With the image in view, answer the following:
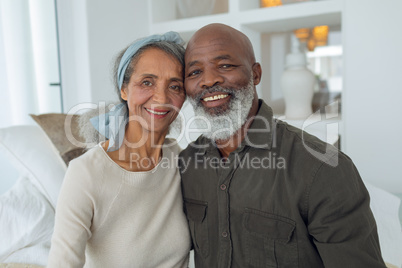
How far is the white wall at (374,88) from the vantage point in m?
1.67

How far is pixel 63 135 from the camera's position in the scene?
1.58 metres

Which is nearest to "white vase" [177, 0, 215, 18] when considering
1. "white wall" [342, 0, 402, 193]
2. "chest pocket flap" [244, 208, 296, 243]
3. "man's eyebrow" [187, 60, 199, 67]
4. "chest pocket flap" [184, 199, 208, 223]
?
"white wall" [342, 0, 402, 193]

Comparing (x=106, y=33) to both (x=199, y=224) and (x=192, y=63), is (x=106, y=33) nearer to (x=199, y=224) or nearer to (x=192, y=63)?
(x=192, y=63)

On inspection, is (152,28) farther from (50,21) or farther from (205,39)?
(205,39)

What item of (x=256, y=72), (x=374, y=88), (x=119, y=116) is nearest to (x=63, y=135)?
(x=119, y=116)

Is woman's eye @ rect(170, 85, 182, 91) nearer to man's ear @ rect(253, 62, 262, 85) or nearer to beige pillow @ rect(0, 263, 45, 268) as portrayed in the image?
man's ear @ rect(253, 62, 262, 85)

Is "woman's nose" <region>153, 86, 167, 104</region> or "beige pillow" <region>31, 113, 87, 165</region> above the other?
"woman's nose" <region>153, 86, 167, 104</region>

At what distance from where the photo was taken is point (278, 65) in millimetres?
2596

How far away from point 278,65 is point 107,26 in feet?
3.92

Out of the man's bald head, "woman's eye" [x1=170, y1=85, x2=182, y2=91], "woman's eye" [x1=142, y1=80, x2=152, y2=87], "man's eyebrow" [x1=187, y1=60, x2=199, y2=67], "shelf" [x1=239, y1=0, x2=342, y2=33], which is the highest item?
"shelf" [x1=239, y1=0, x2=342, y2=33]

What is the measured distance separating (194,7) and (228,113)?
1.53 m

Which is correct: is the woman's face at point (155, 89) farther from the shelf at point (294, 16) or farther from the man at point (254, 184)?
the shelf at point (294, 16)

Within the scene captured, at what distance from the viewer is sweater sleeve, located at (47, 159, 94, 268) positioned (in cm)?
92

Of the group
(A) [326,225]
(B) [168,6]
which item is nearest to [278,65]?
(B) [168,6]
